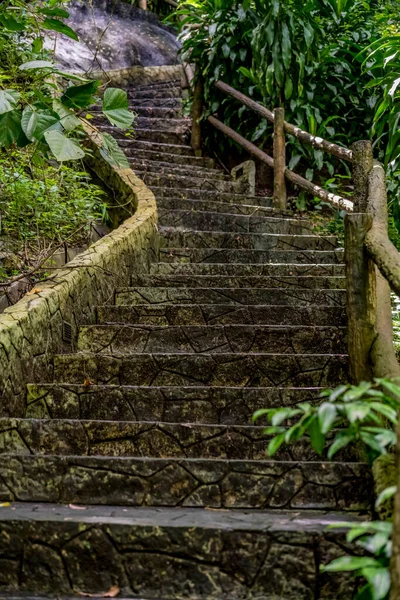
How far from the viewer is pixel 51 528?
2.07 m

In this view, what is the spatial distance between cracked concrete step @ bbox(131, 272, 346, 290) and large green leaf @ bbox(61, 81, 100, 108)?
2203 millimetres

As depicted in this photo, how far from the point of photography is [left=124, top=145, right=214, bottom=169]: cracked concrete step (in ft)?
23.9

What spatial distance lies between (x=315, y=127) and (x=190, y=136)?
1.81 metres

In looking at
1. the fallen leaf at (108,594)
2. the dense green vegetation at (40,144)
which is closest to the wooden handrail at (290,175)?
the dense green vegetation at (40,144)

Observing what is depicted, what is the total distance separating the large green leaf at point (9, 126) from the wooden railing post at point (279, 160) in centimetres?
435

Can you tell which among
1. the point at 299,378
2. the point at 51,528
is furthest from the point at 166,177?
the point at 51,528

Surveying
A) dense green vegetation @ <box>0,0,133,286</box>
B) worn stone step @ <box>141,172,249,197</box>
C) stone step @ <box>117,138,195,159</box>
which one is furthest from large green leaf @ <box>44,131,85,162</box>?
stone step @ <box>117,138,195,159</box>

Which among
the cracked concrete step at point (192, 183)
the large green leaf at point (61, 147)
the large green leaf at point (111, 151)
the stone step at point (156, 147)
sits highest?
the large green leaf at point (61, 147)

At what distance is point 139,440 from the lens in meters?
2.58

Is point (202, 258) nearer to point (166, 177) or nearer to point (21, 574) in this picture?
point (166, 177)

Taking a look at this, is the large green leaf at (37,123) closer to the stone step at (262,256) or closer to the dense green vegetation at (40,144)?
the dense green vegetation at (40,144)

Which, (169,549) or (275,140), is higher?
(275,140)

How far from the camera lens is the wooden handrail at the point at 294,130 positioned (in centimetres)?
515

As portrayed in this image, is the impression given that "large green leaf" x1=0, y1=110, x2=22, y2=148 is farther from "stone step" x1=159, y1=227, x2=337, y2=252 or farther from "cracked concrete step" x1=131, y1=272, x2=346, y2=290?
"stone step" x1=159, y1=227, x2=337, y2=252
